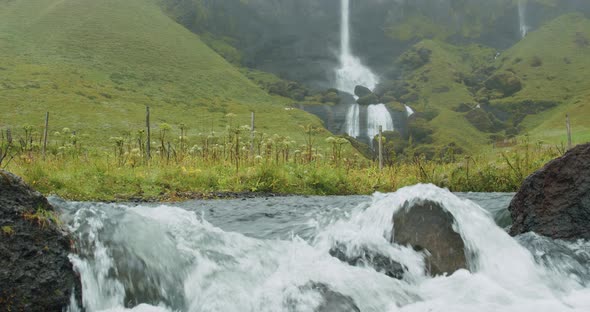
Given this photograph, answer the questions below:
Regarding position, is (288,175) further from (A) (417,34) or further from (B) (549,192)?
(A) (417,34)

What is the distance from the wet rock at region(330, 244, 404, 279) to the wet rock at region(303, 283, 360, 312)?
2.68 ft

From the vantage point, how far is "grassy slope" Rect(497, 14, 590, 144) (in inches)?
3883

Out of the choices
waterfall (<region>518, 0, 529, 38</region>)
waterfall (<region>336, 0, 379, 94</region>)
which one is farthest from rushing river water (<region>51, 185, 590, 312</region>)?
waterfall (<region>518, 0, 529, 38</region>)

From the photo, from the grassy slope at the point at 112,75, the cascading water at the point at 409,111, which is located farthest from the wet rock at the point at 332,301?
the cascading water at the point at 409,111

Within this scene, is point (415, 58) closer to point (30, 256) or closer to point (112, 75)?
point (112, 75)

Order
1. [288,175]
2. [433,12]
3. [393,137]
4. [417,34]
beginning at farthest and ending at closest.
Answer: [433,12] → [417,34] → [393,137] → [288,175]

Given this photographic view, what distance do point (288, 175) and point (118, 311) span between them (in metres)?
9.02

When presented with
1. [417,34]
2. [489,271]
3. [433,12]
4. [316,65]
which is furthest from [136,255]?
[433,12]

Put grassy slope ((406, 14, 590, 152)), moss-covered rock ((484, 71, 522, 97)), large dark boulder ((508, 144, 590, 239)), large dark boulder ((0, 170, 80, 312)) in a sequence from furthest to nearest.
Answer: moss-covered rock ((484, 71, 522, 97)) < grassy slope ((406, 14, 590, 152)) < large dark boulder ((508, 144, 590, 239)) < large dark boulder ((0, 170, 80, 312))

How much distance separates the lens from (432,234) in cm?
534

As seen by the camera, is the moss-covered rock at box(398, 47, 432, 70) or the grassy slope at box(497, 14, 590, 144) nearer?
the grassy slope at box(497, 14, 590, 144)

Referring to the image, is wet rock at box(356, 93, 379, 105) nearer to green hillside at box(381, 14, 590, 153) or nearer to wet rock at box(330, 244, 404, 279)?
green hillside at box(381, 14, 590, 153)

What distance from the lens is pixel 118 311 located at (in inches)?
162

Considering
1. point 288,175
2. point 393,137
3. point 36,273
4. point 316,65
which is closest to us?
point 36,273
